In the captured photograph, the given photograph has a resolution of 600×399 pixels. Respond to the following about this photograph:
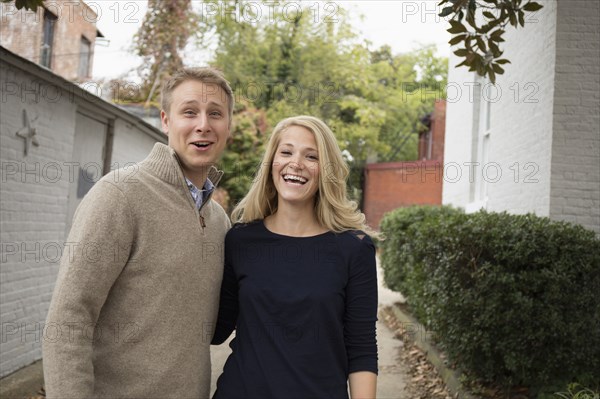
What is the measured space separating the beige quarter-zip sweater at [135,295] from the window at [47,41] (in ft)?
38.7

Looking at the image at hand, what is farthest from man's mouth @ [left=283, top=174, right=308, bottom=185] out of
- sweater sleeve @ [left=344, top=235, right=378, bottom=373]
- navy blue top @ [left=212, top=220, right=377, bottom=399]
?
sweater sleeve @ [left=344, top=235, right=378, bottom=373]

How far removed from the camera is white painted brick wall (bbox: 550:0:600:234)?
6230 mm

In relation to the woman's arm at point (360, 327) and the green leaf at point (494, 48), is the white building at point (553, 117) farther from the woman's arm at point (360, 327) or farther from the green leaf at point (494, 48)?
the woman's arm at point (360, 327)

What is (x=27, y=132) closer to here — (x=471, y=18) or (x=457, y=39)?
(x=457, y=39)

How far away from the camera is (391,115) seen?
32.4 meters

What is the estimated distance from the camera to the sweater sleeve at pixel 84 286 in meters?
1.93

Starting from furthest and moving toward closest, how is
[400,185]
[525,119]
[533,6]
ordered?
[400,185]
[525,119]
[533,6]

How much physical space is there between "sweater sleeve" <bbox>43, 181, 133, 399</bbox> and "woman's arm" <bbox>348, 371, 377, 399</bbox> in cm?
105

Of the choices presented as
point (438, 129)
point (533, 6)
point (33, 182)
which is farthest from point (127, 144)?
point (438, 129)

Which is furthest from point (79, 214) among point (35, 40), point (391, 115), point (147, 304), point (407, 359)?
point (391, 115)

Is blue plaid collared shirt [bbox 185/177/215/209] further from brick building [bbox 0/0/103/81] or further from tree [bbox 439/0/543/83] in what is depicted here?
brick building [bbox 0/0/103/81]

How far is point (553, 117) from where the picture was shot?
6.32 meters

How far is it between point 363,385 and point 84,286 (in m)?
1.18

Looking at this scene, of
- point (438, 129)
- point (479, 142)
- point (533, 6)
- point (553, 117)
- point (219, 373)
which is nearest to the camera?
point (533, 6)
